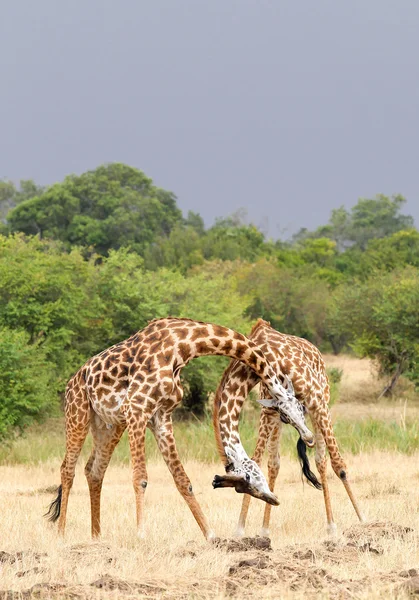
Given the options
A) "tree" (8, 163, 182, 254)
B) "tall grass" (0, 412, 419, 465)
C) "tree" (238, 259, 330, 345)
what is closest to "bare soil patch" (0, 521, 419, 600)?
"tall grass" (0, 412, 419, 465)

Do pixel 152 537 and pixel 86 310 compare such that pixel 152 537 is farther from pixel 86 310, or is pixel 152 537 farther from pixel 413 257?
pixel 413 257

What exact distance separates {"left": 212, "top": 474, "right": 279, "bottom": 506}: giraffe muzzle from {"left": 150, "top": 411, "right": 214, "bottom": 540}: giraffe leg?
3.41ft

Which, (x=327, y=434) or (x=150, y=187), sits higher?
(x=150, y=187)

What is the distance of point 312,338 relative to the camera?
3991 cm

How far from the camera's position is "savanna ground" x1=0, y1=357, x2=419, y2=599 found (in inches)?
233

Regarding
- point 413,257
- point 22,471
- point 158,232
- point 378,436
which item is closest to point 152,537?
point 22,471

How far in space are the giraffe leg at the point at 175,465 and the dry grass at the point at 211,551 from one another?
0.77 feet

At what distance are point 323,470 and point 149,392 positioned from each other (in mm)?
1977

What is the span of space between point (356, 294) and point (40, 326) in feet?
39.4

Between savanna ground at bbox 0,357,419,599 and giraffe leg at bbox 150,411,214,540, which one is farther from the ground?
giraffe leg at bbox 150,411,214,540

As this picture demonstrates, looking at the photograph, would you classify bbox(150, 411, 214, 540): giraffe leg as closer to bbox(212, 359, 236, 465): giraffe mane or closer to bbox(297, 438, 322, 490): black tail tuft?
bbox(212, 359, 236, 465): giraffe mane

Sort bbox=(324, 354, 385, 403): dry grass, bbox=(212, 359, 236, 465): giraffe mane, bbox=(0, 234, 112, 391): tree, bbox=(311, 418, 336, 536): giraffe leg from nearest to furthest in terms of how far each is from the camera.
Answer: bbox=(212, 359, 236, 465): giraffe mane, bbox=(311, 418, 336, 536): giraffe leg, bbox=(0, 234, 112, 391): tree, bbox=(324, 354, 385, 403): dry grass

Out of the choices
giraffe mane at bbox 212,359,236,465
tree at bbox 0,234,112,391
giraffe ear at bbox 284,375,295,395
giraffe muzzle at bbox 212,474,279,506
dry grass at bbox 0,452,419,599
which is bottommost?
dry grass at bbox 0,452,419,599

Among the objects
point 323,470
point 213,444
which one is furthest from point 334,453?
point 213,444
